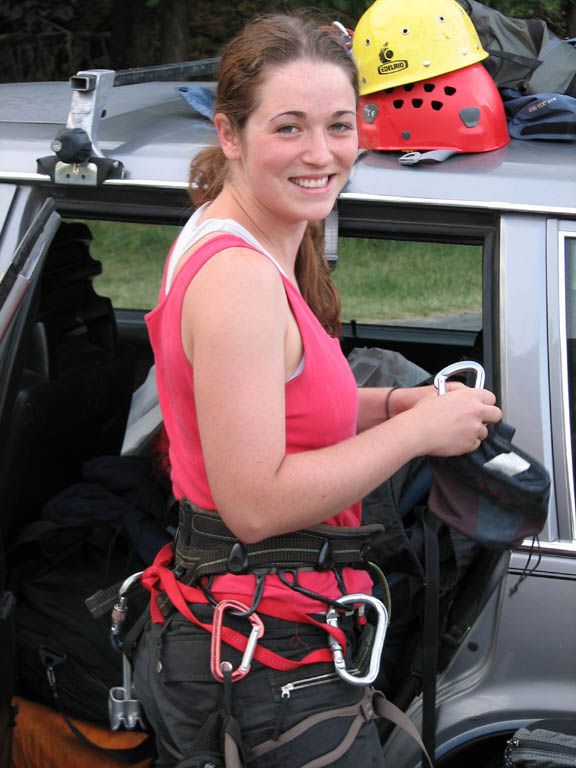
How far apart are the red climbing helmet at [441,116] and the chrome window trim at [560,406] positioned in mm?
470

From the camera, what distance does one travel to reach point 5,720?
193cm

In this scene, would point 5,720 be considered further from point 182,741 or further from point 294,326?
point 294,326

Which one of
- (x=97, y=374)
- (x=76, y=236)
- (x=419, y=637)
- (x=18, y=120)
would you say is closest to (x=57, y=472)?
(x=97, y=374)

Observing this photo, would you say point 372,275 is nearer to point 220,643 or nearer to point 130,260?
point 130,260

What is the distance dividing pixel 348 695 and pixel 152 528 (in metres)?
1.05

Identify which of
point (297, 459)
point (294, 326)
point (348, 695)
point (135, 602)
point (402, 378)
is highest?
point (294, 326)

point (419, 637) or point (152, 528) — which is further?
point (152, 528)

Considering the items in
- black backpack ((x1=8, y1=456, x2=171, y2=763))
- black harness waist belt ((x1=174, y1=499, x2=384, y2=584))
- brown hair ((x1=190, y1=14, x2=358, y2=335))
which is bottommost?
black backpack ((x1=8, y1=456, x2=171, y2=763))

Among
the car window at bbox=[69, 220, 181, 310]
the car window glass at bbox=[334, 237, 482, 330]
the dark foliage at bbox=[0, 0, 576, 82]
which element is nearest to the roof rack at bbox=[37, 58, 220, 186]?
the car window glass at bbox=[334, 237, 482, 330]

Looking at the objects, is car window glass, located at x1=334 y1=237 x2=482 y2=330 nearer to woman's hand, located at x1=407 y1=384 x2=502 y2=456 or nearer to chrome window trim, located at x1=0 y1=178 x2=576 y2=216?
chrome window trim, located at x1=0 y1=178 x2=576 y2=216

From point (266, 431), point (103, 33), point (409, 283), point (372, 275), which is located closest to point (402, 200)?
point (266, 431)

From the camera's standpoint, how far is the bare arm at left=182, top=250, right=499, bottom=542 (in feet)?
4.27

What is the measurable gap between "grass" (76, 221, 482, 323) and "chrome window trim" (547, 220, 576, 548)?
426 centimetres

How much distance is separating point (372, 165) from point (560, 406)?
676 mm
